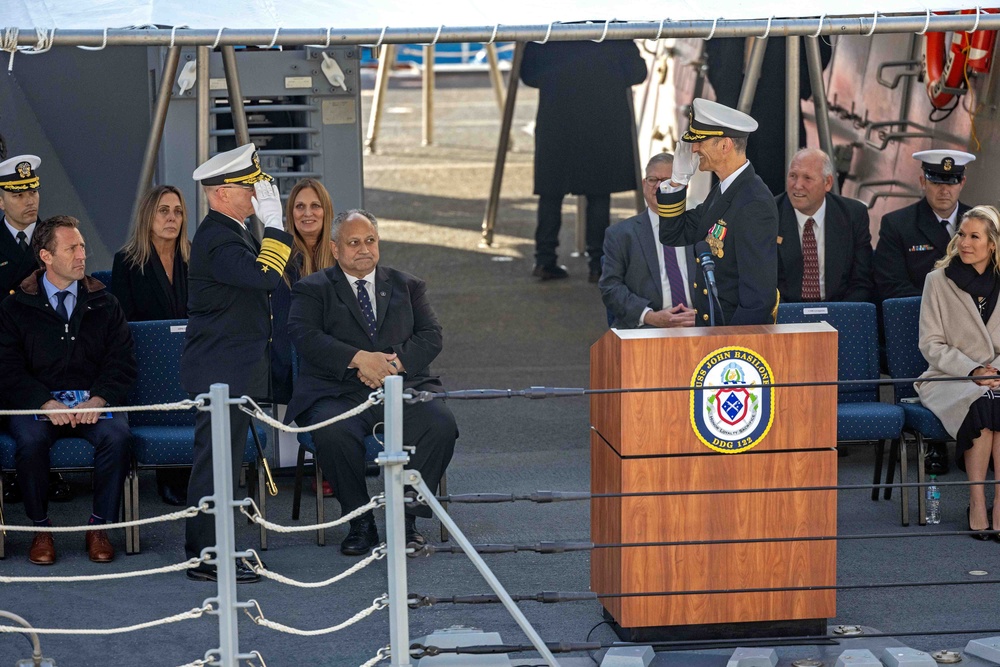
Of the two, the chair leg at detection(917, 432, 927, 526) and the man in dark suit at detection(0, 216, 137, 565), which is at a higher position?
the man in dark suit at detection(0, 216, 137, 565)

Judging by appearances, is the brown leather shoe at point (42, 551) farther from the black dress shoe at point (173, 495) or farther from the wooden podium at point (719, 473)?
the wooden podium at point (719, 473)

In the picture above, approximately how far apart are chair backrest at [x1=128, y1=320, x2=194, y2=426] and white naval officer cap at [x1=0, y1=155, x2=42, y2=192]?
1052 millimetres

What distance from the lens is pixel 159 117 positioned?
25.6ft

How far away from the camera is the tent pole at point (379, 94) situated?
17359 millimetres

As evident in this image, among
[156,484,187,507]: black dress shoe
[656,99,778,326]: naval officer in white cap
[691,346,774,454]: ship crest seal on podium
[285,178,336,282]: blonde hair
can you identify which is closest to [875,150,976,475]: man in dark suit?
[656,99,778,326]: naval officer in white cap

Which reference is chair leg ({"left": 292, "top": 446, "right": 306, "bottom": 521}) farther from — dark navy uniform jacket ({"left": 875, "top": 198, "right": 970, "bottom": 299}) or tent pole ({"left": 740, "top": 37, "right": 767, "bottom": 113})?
dark navy uniform jacket ({"left": 875, "top": 198, "right": 970, "bottom": 299})

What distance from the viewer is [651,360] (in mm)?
5098

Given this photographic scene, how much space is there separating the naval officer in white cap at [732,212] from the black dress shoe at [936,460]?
6.55ft

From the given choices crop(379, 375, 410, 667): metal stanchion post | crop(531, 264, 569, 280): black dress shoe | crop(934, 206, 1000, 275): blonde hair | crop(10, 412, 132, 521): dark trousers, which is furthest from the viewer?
crop(531, 264, 569, 280): black dress shoe

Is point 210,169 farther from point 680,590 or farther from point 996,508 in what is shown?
point 996,508

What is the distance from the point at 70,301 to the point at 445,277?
5723mm

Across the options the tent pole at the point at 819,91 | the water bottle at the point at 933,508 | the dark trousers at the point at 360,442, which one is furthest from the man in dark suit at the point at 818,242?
the dark trousers at the point at 360,442

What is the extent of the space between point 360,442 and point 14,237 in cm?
228

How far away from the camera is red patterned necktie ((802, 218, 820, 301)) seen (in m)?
7.64
